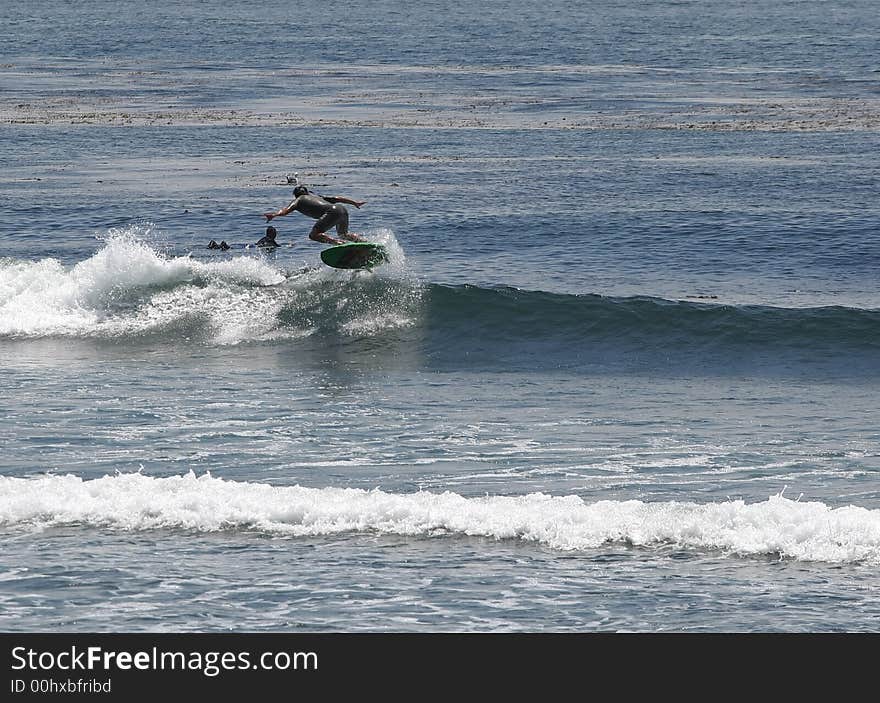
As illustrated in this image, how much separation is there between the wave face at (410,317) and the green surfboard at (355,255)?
1.33 ft

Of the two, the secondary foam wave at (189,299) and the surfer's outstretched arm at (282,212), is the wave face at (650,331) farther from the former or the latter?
the surfer's outstretched arm at (282,212)

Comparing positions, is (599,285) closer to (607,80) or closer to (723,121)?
(723,121)

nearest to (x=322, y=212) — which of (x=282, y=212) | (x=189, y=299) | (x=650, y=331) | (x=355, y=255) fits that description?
(x=355, y=255)

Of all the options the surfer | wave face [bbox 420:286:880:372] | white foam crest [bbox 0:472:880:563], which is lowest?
white foam crest [bbox 0:472:880:563]

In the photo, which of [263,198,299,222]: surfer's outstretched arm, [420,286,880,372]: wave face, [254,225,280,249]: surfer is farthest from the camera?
[254,225,280,249]: surfer

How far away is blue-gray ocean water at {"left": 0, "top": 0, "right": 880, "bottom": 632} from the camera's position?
14.4 metres

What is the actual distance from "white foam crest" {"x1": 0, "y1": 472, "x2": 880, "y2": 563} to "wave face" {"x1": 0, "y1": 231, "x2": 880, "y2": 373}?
9.98m

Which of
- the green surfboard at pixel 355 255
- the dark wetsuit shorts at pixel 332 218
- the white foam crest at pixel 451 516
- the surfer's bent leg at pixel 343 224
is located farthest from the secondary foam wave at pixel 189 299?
the white foam crest at pixel 451 516

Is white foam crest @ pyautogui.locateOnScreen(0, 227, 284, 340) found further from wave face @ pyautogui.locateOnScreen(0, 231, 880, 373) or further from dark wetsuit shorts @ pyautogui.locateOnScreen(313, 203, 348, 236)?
dark wetsuit shorts @ pyautogui.locateOnScreen(313, 203, 348, 236)

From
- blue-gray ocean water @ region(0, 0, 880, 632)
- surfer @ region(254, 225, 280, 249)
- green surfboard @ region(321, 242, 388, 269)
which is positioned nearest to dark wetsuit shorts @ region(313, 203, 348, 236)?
green surfboard @ region(321, 242, 388, 269)

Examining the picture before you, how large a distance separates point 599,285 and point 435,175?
1304 cm

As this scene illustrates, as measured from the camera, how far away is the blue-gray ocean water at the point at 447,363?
14.4 metres

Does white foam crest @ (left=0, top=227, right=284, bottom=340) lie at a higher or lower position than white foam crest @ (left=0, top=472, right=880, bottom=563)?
higher

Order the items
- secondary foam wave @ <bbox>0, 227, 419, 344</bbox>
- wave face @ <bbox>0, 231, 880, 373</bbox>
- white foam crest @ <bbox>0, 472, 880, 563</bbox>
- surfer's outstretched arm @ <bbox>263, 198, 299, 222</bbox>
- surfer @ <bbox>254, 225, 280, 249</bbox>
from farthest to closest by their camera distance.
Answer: surfer @ <bbox>254, 225, 280, 249</bbox>
secondary foam wave @ <bbox>0, 227, 419, 344</bbox>
wave face @ <bbox>0, 231, 880, 373</bbox>
surfer's outstretched arm @ <bbox>263, 198, 299, 222</bbox>
white foam crest @ <bbox>0, 472, 880, 563</bbox>
